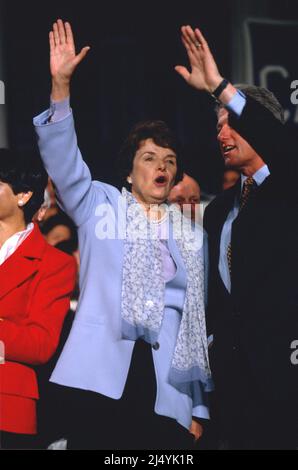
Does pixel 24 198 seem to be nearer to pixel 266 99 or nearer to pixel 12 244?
pixel 12 244

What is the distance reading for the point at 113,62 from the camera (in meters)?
6.04

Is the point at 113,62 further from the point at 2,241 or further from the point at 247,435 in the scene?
the point at 247,435

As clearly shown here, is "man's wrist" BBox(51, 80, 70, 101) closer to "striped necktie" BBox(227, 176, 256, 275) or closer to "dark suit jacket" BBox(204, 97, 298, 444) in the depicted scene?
"dark suit jacket" BBox(204, 97, 298, 444)

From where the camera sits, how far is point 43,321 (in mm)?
3523

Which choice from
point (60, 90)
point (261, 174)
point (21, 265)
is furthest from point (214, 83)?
point (21, 265)

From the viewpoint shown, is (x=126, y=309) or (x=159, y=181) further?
(x=159, y=181)

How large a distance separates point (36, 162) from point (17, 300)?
1.94 ft

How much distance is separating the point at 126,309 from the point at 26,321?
378 mm

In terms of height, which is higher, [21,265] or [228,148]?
[228,148]

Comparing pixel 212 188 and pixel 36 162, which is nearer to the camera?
pixel 36 162

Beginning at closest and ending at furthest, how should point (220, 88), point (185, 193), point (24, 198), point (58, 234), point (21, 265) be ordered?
1. point (220, 88)
2. point (21, 265)
3. point (24, 198)
4. point (185, 193)
5. point (58, 234)

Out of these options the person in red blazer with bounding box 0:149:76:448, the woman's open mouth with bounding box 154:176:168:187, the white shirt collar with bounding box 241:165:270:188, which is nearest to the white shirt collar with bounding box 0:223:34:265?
the person in red blazer with bounding box 0:149:76:448

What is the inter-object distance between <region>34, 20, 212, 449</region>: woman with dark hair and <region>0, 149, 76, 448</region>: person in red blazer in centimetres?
10

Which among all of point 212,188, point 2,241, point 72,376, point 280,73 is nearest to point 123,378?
point 72,376
